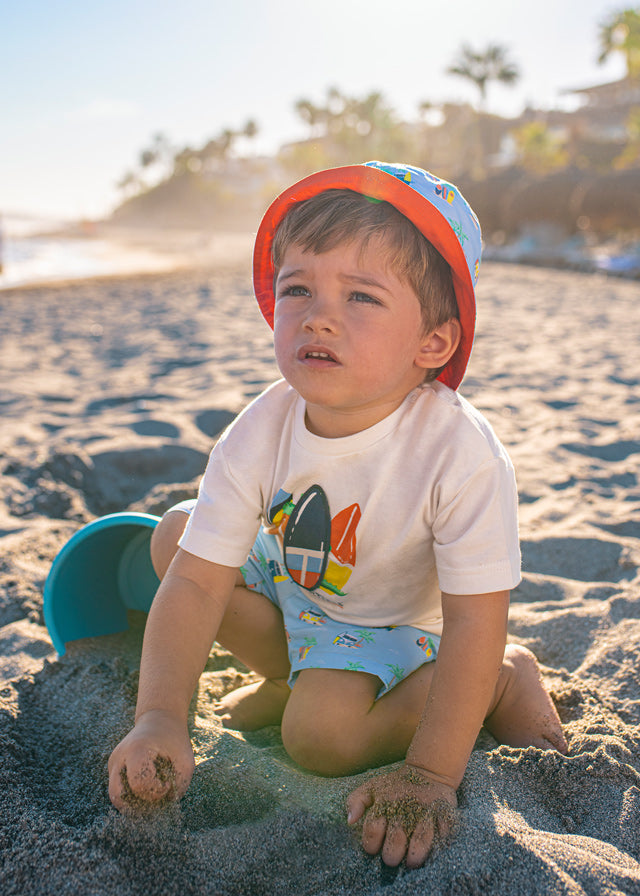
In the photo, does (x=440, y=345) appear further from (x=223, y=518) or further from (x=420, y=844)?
(x=420, y=844)

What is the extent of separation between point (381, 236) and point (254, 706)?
3.58 feet

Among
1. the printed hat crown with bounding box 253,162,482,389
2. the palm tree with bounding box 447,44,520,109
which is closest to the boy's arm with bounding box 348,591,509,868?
the printed hat crown with bounding box 253,162,482,389

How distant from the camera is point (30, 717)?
153 centimetres

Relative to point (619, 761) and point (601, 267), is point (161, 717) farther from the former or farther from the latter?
point (601, 267)

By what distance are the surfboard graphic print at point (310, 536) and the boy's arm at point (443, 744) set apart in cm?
29

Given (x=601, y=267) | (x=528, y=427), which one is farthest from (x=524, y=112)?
(x=528, y=427)

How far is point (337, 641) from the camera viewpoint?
58.9 inches

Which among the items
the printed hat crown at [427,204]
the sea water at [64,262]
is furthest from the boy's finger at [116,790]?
the sea water at [64,262]

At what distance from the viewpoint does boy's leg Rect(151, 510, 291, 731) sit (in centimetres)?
164

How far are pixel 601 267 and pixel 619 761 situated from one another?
37.4 feet

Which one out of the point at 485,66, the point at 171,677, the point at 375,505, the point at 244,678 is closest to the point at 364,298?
the point at 375,505

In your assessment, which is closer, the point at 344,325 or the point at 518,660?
the point at 344,325

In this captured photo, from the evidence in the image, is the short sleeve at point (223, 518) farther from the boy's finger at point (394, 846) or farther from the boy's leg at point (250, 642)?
the boy's finger at point (394, 846)

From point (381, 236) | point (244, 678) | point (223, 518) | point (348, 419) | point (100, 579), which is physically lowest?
point (244, 678)
